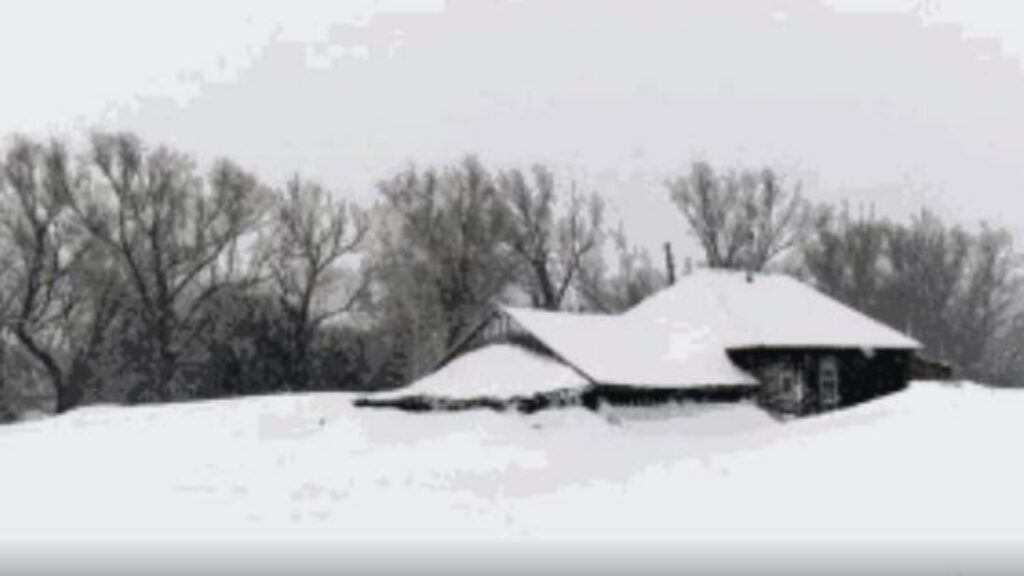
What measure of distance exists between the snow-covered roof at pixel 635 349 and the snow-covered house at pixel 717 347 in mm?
47

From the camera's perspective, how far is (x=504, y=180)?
6881 centimetres

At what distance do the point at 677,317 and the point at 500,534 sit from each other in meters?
27.7

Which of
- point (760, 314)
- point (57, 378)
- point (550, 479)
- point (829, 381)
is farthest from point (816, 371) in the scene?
point (57, 378)

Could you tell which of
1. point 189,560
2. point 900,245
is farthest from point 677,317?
point 900,245

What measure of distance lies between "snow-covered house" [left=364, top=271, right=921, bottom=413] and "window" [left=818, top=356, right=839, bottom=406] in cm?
3

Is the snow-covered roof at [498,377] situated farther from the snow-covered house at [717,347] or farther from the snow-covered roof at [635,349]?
the snow-covered roof at [635,349]

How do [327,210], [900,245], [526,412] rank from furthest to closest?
1. [900,245]
2. [327,210]
3. [526,412]

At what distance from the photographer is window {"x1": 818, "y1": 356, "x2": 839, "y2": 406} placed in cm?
4338

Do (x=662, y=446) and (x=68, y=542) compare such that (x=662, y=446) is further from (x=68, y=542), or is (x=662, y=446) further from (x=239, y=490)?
(x=68, y=542)

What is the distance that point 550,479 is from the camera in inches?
1099

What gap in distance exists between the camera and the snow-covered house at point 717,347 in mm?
39812

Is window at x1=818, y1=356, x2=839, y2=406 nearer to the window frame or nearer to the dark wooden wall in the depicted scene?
the window frame

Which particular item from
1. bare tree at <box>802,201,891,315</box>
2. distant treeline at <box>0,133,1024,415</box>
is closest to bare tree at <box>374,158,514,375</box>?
distant treeline at <box>0,133,1024,415</box>

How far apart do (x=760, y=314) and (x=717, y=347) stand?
294cm
